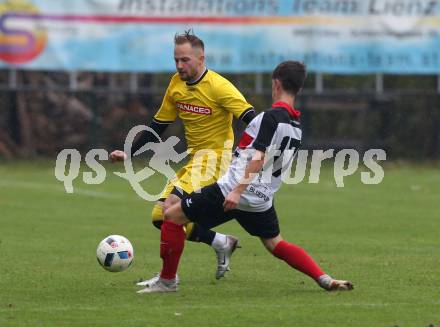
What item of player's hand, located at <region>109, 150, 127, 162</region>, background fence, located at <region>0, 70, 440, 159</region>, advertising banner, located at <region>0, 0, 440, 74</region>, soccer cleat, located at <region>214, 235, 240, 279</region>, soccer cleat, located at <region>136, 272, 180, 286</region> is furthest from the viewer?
background fence, located at <region>0, 70, 440, 159</region>

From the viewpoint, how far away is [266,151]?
835cm

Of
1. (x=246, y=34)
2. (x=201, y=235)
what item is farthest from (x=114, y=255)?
(x=246, y=34)

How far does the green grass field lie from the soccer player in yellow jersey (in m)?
0.44

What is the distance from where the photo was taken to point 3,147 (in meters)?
24.4

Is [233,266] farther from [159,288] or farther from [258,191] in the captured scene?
[258,191]

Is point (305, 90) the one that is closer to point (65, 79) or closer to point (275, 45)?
point (275, 45)

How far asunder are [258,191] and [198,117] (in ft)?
4.07

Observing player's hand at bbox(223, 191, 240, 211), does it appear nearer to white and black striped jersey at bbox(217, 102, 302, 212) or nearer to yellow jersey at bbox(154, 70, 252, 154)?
white and black striped jersey at bbox(217, 102, 302, 212)

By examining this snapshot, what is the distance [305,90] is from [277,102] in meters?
16.2

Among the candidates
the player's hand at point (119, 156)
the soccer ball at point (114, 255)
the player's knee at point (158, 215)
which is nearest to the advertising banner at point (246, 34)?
the player's knee at point (158, 215)

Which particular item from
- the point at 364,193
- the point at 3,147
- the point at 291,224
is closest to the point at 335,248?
the point at 291,224

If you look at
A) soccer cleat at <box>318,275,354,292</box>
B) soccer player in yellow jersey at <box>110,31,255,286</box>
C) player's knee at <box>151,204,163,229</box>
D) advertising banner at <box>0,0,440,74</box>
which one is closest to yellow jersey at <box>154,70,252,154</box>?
soccer player in yellow jersey at <box>110,31,255,286</box>

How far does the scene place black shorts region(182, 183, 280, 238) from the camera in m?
8.55

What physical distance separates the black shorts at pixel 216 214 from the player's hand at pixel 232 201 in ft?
0.76
